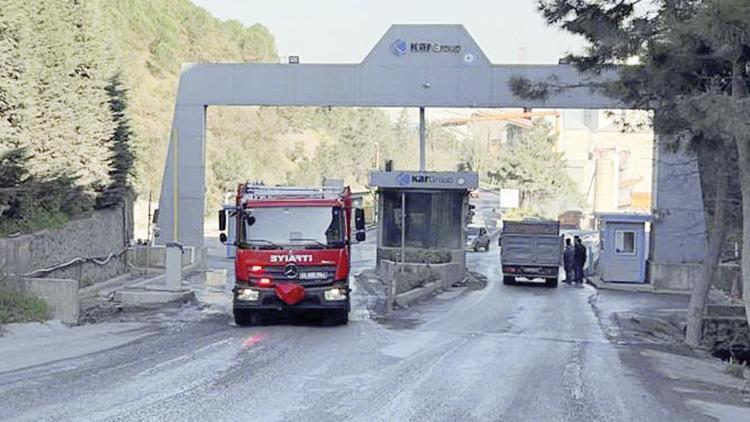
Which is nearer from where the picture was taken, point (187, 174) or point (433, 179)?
point (187, 174)

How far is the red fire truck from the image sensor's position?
1919 cm

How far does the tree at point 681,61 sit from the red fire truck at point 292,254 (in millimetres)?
6197

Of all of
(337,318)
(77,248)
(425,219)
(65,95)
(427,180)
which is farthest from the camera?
(425,219)

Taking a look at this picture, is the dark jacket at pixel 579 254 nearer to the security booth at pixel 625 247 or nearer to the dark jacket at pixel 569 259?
the dark jacket at pixel 569 259

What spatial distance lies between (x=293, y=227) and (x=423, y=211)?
929 inches

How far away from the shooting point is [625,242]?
136ft

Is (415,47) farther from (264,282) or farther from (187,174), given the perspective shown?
Result: (264,282)

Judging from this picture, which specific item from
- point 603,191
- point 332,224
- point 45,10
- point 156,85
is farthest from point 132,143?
point 603,191

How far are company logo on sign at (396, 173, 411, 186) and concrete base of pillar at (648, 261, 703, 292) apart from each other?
10517 millimetres

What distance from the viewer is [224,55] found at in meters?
91.8

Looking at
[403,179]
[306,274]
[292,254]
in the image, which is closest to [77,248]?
[292,254]

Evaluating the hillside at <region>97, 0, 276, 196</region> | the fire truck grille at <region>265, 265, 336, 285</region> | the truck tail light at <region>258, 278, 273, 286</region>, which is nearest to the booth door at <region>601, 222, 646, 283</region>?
the fire truck grille at <region>265, 265, 336, 285</region>

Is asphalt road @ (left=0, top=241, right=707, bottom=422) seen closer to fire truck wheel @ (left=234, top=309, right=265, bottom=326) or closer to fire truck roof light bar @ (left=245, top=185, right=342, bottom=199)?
fire truck wheel @ (left=234, top=309, right=265, bottom=326)

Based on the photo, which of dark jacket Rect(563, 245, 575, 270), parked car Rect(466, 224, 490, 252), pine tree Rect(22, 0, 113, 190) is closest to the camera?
pine tree Rect(22, 0, 113, 190)
